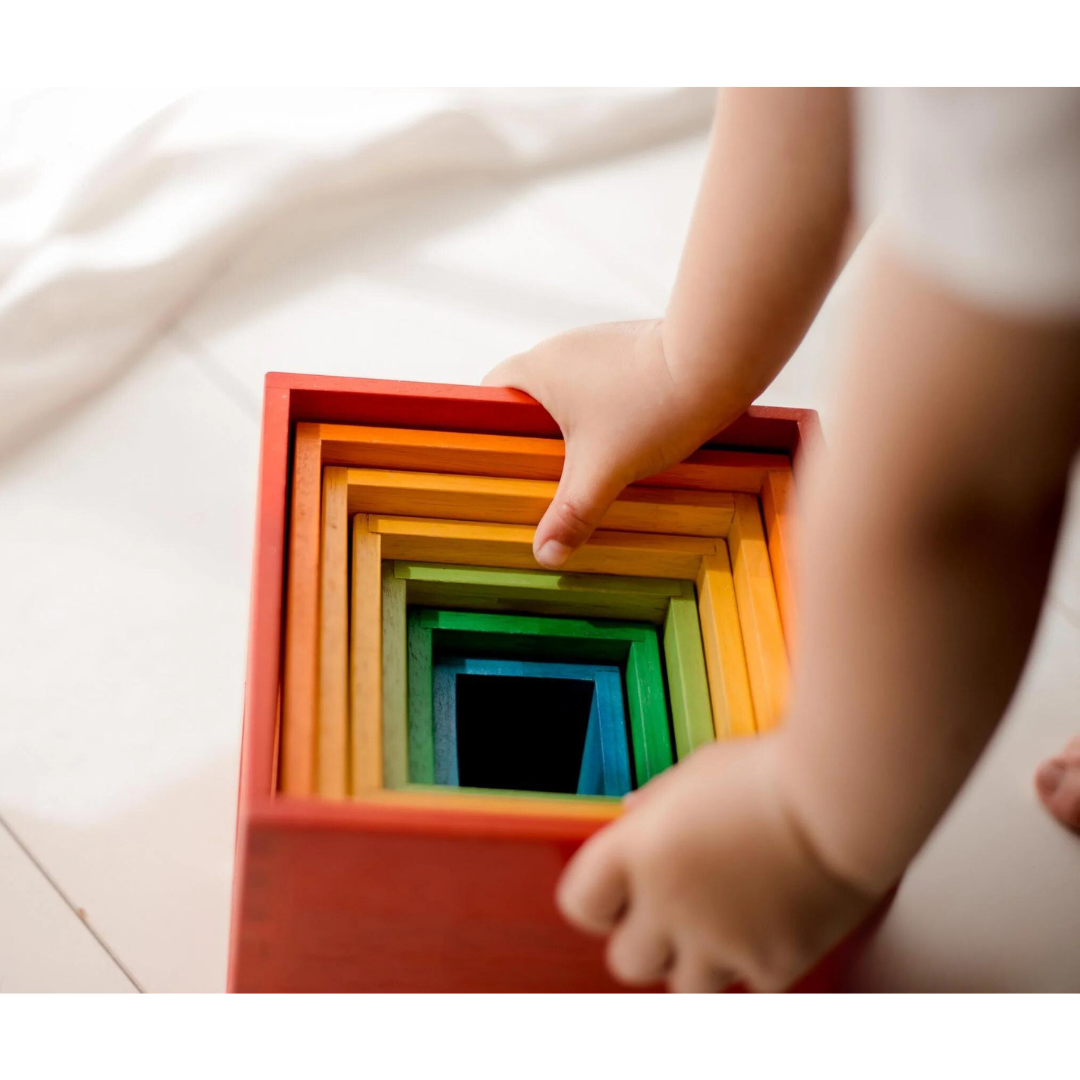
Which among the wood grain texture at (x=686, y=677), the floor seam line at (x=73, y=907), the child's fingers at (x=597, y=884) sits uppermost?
the wood grain texture at (x=686, y=677)

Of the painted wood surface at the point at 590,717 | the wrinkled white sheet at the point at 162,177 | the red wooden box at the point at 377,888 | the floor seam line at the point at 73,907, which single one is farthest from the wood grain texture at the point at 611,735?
the wrinkled white sheet at the point at 162,177

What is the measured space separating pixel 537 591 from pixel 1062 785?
0.98 ft

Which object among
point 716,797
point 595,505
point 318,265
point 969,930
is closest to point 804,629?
point 716,797

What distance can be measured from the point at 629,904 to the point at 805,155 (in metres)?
0.28

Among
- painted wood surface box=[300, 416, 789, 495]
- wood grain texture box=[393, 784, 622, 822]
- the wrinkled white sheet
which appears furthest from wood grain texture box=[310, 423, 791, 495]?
the wrinkled white sheet

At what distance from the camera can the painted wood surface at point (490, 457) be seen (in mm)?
561

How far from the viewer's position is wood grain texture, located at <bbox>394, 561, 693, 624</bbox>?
0.58 metres

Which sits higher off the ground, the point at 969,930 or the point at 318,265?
the point at 318,265

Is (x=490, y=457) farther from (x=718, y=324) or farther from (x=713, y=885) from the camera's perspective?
(x=713, y=885)

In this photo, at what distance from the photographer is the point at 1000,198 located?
29 cm

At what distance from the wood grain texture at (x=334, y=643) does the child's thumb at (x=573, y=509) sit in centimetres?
9

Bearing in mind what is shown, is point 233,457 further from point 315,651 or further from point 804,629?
→ point 804,629

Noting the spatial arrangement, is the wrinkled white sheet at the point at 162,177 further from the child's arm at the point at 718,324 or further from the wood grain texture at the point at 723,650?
the wood grain texture at the point at 723,650

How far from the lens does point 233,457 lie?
78 cm
